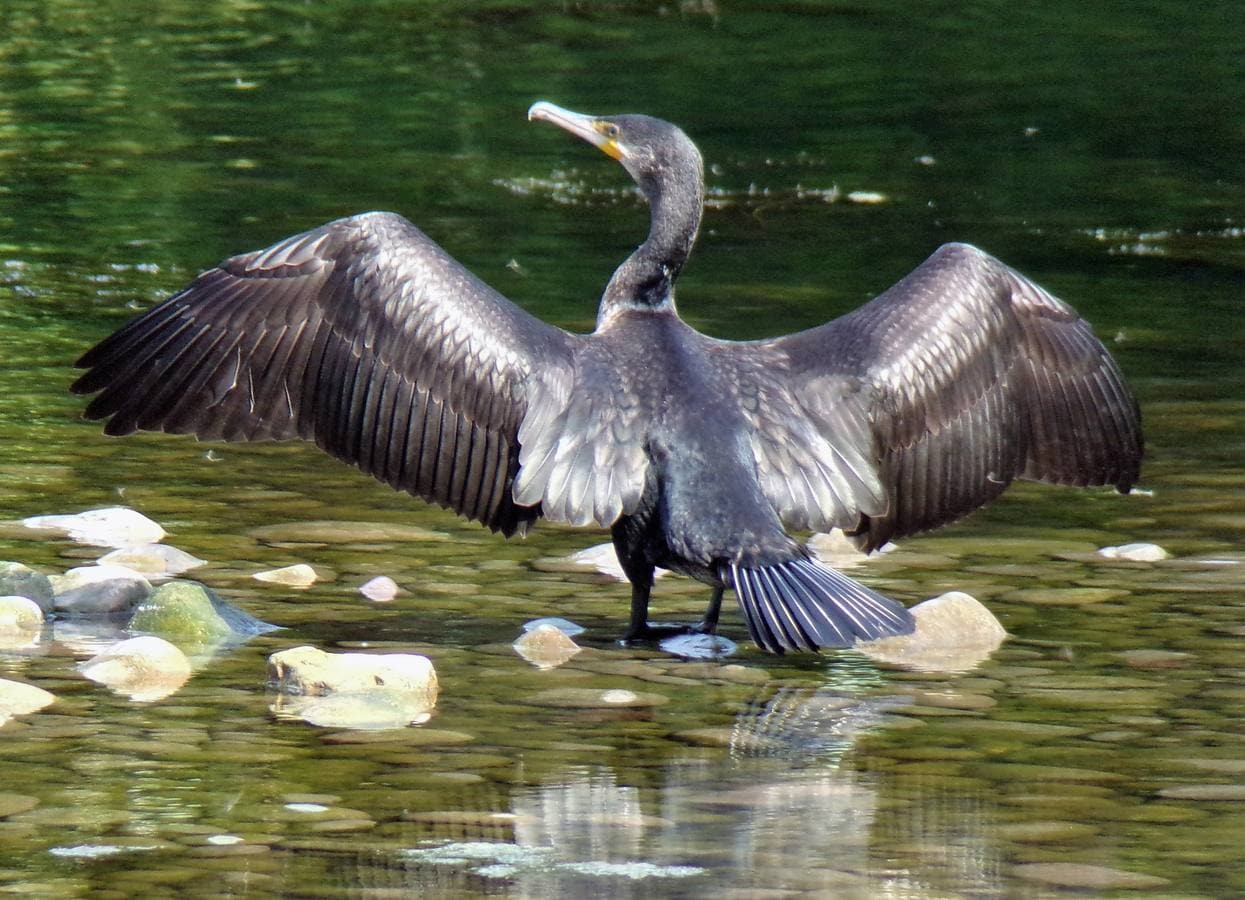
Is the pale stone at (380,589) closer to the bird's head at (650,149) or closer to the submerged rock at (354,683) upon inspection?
the submerged rock at (354,683)

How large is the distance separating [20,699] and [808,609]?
2.00 meters

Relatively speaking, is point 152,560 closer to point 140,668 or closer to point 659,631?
point 140,668

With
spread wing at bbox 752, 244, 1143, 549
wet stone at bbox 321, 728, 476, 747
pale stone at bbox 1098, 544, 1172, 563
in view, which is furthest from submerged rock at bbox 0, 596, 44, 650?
pale stone at bbox 1098, 544, 1172, 563

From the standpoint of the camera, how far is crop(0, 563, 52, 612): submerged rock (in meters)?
6.57

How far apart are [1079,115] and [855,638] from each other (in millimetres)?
12833

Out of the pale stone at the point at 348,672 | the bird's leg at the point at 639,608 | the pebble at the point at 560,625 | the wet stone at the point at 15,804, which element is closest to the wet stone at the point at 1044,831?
the pale stone at the point at 348,672

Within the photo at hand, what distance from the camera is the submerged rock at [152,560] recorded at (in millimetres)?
7168

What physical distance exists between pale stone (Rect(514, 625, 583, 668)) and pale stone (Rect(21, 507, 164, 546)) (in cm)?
160

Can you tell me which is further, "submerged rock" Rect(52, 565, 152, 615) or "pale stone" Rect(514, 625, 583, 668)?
"submerged rock" Rect(52, 565, 152, 615)

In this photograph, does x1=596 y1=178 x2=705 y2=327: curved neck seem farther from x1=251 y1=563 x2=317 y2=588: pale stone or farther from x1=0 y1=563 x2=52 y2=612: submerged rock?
x1=0 y1=563 x2=52 y2=612: submerged rock

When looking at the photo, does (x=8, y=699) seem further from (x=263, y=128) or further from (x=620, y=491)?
(x=263, y=128)

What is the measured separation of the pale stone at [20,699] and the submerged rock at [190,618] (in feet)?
2.23

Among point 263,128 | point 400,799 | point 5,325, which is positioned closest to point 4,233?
point 5,325

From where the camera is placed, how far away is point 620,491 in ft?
21.0
